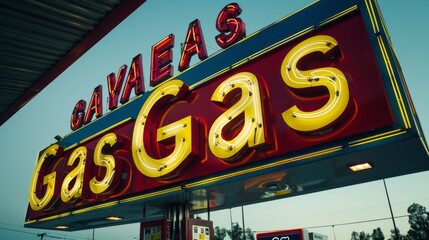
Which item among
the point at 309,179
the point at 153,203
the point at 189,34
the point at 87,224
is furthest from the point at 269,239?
the point at 87,224

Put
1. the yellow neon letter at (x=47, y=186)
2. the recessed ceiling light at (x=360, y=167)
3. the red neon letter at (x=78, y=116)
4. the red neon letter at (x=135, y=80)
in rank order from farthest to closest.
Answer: the red neon letter at (x=78, y=116) → the yellow neon letter at (x=47, y=186) → the red neon letter at (x=135, y=80) → the recessed ceiling light at (x=360, y=167)

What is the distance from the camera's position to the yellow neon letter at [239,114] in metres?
5.68

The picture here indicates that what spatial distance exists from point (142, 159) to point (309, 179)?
3.76m

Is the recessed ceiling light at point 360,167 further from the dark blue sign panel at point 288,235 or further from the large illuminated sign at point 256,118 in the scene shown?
the dark blue sign panel at point 288,235

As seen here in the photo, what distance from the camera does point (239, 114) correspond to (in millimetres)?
6094

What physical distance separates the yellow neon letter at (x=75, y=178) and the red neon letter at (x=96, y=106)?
5.00 ft

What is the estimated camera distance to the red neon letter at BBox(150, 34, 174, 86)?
899 centimetres

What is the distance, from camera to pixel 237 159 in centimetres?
592

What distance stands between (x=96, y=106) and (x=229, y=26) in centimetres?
587

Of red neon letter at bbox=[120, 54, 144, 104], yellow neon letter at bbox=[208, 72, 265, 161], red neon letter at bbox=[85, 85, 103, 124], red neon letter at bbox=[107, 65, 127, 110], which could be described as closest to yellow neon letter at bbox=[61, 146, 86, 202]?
red neon letter at bbox=[85, 85, 103, 124]

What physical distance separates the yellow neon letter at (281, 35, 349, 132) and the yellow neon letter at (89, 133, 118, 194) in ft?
16.3

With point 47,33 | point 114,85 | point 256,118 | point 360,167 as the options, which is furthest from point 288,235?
point 114,85

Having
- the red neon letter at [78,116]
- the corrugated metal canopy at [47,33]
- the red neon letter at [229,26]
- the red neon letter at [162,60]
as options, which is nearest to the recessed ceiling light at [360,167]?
the red neon letter at [229,26]

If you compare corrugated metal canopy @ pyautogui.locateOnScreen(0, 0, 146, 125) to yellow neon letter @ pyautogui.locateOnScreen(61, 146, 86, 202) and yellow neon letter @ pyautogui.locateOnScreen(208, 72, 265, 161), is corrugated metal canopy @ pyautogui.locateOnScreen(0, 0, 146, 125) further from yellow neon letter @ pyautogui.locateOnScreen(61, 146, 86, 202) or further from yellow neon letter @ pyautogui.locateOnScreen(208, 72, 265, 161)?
yellow neon letter @ pyautogui.locateOnScreen(208, 72, 265, 161)
